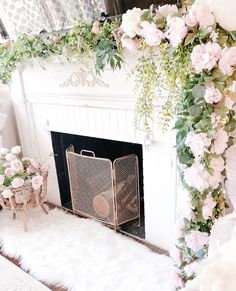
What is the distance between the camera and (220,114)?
1.12 m

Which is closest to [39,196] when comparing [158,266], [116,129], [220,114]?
[116,129]

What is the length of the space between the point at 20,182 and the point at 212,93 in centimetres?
165

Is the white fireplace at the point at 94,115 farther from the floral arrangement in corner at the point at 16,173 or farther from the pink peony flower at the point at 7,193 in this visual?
the pink peony flower at the point at 7,193

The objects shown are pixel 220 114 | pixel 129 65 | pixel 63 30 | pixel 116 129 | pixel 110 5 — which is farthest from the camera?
pixel 116 129

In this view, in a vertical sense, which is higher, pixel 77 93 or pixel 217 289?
pixel 77 93

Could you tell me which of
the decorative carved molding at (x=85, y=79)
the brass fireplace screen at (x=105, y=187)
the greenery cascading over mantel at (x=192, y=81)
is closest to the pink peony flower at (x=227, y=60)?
the greenery cascading over mantel at (x=192, y=81)

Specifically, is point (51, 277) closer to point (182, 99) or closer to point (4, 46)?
point (182, 99)

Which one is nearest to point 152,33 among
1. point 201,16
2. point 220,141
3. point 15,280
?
point 201,16

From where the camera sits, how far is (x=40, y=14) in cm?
197

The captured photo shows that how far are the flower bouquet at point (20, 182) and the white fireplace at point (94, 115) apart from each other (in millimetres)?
285

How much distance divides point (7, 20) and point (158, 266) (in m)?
2.17

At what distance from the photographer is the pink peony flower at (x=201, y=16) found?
1.01 m

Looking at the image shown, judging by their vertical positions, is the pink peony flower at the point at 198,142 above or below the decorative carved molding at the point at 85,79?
below

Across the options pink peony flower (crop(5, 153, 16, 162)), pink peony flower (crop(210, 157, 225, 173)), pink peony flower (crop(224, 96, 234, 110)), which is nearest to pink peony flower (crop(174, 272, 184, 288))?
pink peony flower (crop(210, 157, 225, 173))
